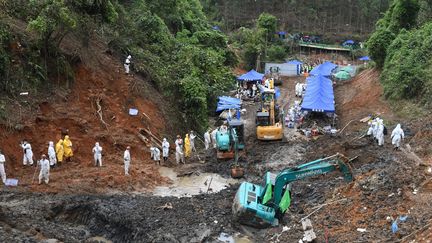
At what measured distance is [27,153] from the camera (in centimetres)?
2062

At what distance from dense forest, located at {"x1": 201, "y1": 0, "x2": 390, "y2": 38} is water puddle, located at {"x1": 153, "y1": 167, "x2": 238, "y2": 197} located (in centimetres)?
5684

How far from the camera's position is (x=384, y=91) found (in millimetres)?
35500

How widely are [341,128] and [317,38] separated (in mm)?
47418

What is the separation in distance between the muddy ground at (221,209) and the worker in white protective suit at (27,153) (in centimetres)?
186

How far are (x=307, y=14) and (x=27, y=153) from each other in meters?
65.2

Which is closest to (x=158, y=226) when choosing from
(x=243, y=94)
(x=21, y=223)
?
(x=21, y=223)

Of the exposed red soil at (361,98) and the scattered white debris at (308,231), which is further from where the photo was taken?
the exposed red soil at (361,98)

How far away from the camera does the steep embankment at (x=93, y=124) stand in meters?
20.6

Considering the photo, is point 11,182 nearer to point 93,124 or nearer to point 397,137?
point 93,124

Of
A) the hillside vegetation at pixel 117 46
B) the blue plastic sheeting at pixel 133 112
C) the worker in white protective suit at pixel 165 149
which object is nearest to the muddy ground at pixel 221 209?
the worker in white protective suit at pixel 165 149

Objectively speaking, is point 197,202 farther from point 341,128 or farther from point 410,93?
point 410,93

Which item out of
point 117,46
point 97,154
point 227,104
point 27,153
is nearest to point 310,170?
point 97,154

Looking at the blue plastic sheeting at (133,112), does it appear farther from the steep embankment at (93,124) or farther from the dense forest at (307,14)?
the dense forest at (307,14)

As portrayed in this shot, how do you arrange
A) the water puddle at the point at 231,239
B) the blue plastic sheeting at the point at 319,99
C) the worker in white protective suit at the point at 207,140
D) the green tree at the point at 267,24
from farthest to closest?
the green tree at the point at 267,24, the blue plastic sheeting at the point at 319,99, the worker in white protective suit at the point at 207,140, the water puddle at the point at 231,239
